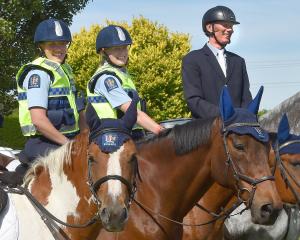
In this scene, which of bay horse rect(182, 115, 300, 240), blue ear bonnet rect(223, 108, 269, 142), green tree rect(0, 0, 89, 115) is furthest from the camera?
green tree rect(0, 0, 89, 115)

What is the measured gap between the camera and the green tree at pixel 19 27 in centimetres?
2202

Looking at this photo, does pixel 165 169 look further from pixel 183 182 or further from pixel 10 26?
pixel 10 26

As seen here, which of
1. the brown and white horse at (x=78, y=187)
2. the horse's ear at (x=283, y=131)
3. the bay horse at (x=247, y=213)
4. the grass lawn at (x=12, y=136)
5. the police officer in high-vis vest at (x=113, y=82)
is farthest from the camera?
the grass lawn at (x=12, y=136)

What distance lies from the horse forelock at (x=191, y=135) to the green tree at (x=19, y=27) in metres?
15.7

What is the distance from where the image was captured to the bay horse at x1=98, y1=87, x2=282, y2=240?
5.62m

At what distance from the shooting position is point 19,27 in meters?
23.8

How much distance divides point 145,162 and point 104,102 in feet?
2.38

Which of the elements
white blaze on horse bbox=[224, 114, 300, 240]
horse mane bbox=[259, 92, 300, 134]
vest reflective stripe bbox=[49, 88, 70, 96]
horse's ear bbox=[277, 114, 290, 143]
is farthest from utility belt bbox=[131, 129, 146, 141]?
horse mane bbox=[259, 92, 300, 134]

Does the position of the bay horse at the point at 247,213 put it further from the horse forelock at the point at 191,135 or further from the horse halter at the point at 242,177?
the horse halter at the point at 242,177

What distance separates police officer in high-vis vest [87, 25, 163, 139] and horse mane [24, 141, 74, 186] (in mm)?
1026

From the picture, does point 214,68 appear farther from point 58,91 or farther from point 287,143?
point 58,91

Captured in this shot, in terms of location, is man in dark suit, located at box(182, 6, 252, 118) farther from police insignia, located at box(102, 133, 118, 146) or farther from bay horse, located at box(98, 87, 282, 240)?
police insignia, located at box(102, 133, 118, 146)

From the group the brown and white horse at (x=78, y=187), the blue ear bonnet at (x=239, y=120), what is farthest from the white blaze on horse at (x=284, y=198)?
the brown and white horse at (x=78, y=187)

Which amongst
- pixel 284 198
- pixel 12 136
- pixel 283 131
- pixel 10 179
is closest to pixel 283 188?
pixel 284 198
